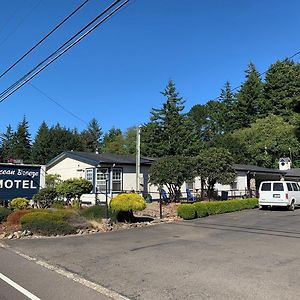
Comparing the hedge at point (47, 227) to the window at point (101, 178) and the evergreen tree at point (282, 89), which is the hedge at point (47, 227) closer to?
the window at point (101, 178)

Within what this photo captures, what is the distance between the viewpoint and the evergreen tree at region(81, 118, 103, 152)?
336ft

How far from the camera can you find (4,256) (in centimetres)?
1105

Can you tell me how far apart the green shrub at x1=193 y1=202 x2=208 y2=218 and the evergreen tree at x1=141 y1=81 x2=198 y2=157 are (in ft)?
123

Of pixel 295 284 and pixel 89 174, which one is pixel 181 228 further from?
pixel 89 174

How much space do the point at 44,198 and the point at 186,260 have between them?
45.8ft

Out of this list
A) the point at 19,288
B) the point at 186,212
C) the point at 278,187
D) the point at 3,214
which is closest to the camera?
the point at 19,288

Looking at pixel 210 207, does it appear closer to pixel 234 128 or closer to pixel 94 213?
pixel 94 213

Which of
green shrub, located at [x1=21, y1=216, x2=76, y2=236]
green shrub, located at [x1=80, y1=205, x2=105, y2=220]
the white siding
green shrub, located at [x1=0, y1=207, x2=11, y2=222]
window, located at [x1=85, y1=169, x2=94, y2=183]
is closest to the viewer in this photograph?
green shrub, located at [x1=21, y1=216, x2=76, y2=236]

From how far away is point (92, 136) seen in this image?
109 metres

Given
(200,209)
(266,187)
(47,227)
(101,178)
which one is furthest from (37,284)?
(101,178)

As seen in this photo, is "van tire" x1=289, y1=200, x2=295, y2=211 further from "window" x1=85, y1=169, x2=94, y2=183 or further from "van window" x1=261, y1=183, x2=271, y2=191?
"window" x1=85, y1=169, x2=94, y2=183

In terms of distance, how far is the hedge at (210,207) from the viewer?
20.7m

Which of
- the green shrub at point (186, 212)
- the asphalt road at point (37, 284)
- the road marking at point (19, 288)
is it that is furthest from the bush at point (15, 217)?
the road marking at point (19, 288)

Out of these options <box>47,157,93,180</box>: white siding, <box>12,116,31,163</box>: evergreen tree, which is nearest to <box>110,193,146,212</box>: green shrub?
<box>47,157,93,180</box>: white siding
